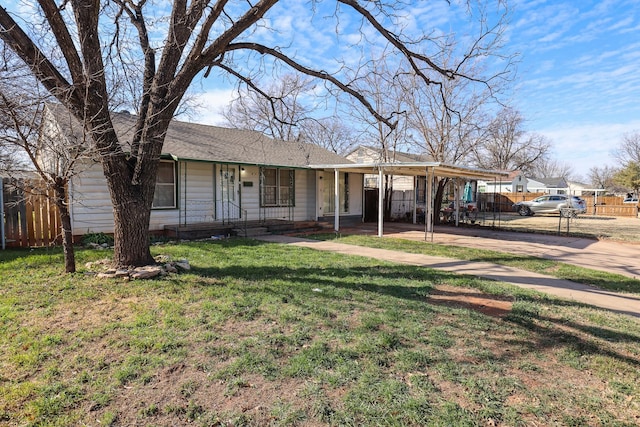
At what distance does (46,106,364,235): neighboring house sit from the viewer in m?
9.66

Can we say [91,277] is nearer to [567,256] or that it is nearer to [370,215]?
[567,256]

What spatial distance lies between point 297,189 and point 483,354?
12009mm

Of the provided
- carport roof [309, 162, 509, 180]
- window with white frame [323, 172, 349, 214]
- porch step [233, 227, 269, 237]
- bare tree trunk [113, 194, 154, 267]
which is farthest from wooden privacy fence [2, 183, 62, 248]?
window with white frame [323, 172, 349, 214]

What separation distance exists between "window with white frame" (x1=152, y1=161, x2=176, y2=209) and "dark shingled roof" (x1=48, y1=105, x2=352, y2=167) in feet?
1.94

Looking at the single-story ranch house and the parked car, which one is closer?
the single-story ranch house

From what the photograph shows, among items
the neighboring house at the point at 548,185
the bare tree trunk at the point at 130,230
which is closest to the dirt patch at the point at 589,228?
the bare tree trunk at the point at 130,230

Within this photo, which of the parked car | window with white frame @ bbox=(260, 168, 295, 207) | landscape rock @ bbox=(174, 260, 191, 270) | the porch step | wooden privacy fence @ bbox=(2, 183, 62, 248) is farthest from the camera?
the parked car

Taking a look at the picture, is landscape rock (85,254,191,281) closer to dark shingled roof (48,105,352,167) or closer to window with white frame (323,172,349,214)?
dark shingled roof (48,105,352,167)

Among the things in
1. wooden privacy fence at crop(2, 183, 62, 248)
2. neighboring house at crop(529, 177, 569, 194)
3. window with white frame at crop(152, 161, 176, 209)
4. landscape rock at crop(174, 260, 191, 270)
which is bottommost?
landscape rock at crop(174, 260, 191, 270)

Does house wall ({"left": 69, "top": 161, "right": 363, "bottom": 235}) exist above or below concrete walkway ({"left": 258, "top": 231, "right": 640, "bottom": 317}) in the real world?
above

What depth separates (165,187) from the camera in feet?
36.1

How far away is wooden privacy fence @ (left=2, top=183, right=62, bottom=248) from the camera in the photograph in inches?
329

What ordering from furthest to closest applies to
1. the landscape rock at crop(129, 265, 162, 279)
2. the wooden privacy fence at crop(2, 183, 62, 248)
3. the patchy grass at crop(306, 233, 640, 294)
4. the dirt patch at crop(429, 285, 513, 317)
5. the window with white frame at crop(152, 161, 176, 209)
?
the window with white frame at crop(152, 161, 176, 209)
the wooden privacy fence at crop(2, 183, 62, 248)
the patchy grass at crop(306, 233, 640, 294)
the landscape rock at crop(129, 265, 162, 279)
the dirt patch at crop(429, 285, 513, 317)

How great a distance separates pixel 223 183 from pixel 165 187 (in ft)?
6.58
